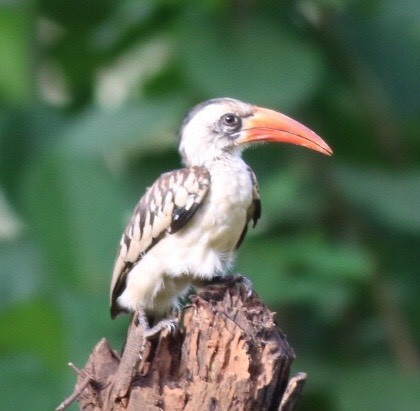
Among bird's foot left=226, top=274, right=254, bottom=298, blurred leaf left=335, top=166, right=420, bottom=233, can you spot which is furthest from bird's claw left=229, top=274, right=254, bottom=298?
blurred leaf left=335, top=166, right=420, bottom=233

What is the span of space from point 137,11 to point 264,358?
8.44 feet

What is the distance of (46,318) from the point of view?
533 cm

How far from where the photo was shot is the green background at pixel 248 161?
523 cm

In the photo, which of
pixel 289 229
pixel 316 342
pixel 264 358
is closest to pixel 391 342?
pixel 316 342

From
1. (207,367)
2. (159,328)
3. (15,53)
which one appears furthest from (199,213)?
(15,53)

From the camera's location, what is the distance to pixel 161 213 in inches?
160

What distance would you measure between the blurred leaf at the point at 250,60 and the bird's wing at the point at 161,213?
3.37 ft

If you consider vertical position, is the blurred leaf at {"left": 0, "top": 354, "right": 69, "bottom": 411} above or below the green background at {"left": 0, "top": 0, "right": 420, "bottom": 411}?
below

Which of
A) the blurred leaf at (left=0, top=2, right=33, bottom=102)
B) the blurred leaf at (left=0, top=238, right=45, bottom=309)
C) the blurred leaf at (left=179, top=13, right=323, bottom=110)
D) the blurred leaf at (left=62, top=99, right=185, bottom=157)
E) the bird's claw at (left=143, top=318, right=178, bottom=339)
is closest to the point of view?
the bird's claw at (left=143, top=318, right=178, bottom=339)

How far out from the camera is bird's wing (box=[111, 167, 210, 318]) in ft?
13.2

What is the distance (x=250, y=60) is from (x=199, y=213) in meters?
1.34

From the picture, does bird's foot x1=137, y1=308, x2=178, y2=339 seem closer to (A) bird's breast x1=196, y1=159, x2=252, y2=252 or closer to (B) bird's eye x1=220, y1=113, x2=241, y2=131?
(A) bird's breast x1=196, y1=159, x2=252, y2=252

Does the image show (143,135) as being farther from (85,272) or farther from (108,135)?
(85,272)

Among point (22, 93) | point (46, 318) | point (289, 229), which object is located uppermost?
point (22, 93)
